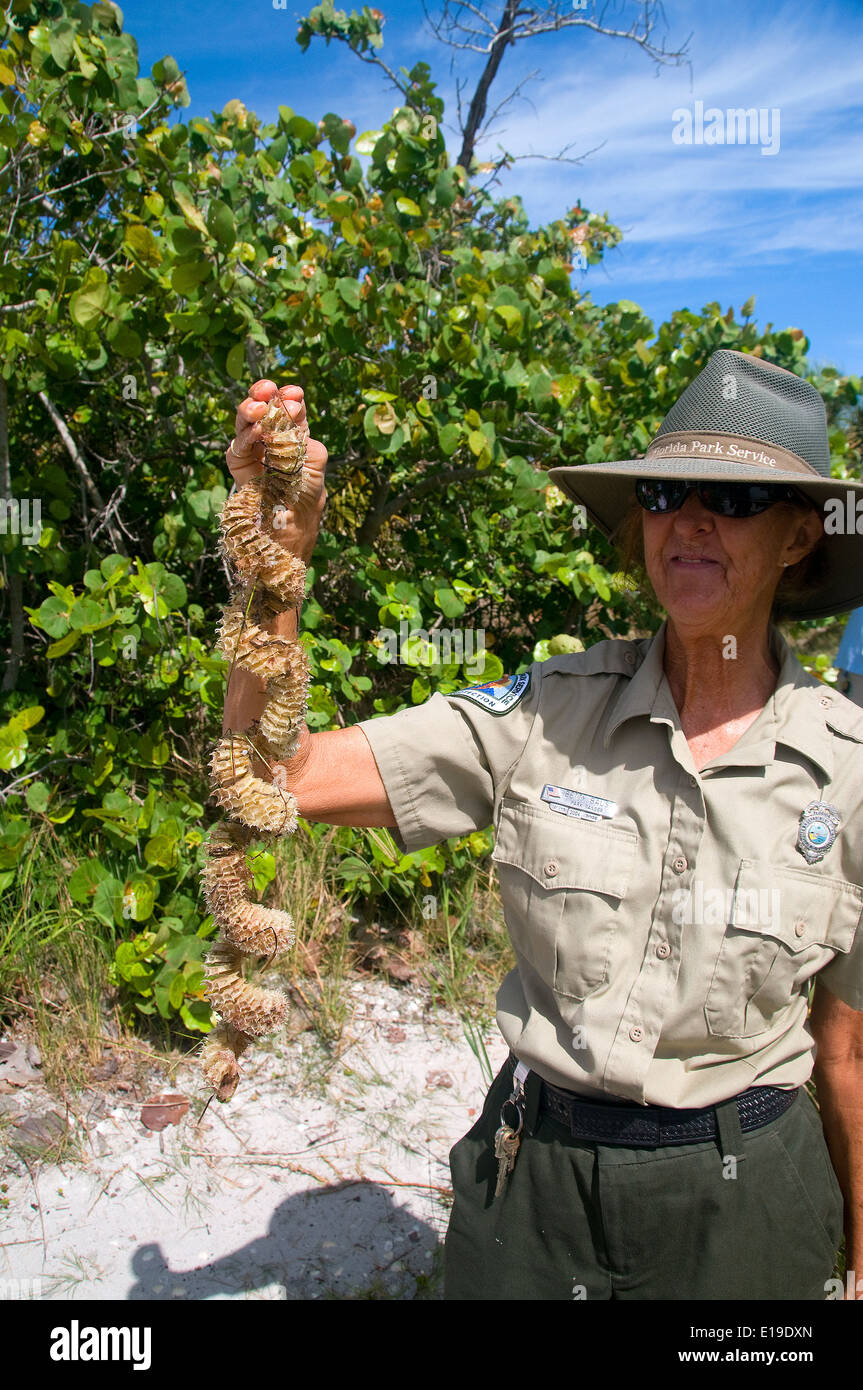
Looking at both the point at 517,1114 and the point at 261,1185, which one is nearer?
the point at 517,1114

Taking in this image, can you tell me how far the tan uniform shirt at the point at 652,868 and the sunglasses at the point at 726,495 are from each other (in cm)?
31

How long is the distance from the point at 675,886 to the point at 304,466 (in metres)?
0.97

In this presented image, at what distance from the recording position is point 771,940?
1668 millimetres

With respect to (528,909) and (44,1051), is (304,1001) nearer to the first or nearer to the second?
(44,1051)

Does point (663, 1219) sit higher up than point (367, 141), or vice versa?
point (367, 141)

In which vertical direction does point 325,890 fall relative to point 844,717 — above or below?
below

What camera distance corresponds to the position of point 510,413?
12.6 feet

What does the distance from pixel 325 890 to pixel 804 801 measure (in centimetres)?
237

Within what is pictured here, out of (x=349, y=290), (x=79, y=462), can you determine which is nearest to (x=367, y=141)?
(x=349, y=290)

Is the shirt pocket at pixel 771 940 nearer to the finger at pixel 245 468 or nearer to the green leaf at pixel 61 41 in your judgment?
the finger at pixel 245 468

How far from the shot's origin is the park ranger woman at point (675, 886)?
5.43 ft

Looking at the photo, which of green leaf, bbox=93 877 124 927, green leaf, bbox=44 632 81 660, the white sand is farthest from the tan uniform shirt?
green leaf, bbox=93 877 124 927

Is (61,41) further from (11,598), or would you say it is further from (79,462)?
(11,598)
